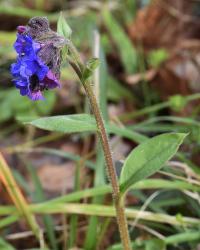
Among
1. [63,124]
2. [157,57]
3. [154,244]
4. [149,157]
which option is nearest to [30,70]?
[63,124]

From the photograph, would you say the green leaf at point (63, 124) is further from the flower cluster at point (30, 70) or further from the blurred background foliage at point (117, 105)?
the blurred background foliage at point (117, 105)

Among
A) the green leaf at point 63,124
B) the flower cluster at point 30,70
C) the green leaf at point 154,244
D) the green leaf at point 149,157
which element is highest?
the flower cluster at point 30,70

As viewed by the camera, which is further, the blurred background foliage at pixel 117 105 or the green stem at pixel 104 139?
the blurred background foliage at pixel 117 105

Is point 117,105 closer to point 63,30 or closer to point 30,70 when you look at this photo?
point 63,30

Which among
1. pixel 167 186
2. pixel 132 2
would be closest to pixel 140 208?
pixel 167 186

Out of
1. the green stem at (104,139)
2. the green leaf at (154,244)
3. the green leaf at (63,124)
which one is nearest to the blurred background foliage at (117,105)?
the green leaf at (154,244)

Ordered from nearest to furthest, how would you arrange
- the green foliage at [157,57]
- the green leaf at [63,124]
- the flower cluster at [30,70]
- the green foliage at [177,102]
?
the flower cluster at [30,70], the green leaf at [63,124], the green foliage at [177,102], the green foliage at [157,57]

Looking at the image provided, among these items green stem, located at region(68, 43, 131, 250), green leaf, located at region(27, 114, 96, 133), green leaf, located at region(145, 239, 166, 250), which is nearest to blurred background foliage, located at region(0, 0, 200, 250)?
green leaf, located at region(145, 239, 166, 250)

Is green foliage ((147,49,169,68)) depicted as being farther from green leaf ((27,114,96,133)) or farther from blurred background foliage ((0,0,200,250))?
green leaf ((27,114,96,133))
